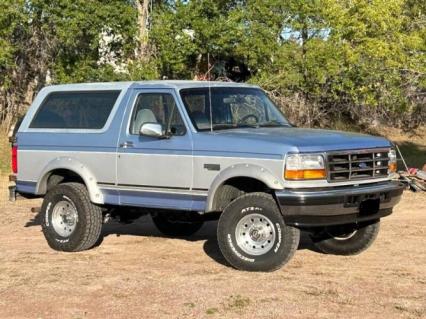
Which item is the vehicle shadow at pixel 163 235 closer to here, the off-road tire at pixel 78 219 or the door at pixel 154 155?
the off-road tire at pixel 78 219

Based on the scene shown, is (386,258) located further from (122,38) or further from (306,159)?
(122,38)

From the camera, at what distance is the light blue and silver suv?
285 inches

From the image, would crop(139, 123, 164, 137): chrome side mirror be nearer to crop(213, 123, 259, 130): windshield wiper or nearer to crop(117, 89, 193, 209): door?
crop(117, 89, 193, 209): door

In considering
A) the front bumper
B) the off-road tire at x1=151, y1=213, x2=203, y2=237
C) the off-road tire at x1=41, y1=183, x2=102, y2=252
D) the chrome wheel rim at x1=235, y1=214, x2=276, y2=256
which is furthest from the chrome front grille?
the off-road tire at x1=151, y1=213, x2=203, y2=237

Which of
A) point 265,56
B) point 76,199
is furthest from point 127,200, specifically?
point 265,56

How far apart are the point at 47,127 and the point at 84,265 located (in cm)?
203

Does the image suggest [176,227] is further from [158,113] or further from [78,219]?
[158,113]

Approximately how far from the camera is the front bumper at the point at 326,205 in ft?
23.2

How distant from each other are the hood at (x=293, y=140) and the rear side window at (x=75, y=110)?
1.65 metres

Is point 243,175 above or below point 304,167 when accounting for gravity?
below

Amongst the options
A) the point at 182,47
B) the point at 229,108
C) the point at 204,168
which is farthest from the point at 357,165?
the point at 182,47

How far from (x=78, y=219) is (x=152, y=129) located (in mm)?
1700

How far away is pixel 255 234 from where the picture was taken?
752 cm

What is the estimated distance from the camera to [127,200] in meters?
8.42
